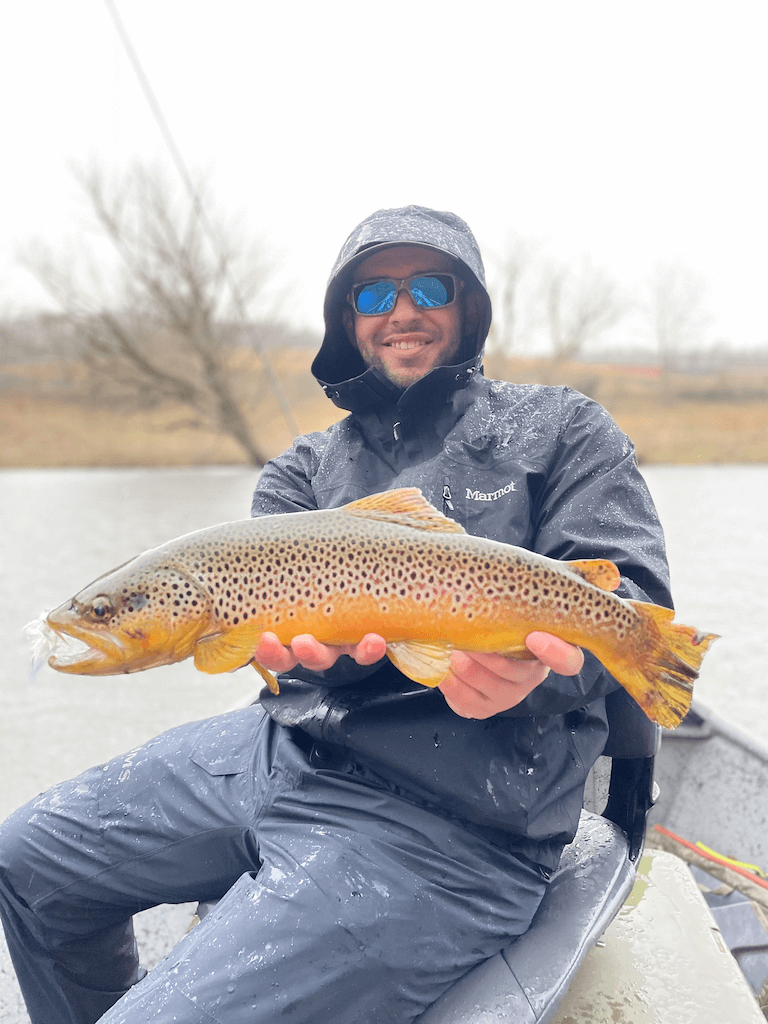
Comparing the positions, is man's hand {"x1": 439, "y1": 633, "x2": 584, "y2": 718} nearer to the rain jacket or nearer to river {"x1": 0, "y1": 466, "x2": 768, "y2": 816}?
the rain jacket

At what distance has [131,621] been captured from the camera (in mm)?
1627

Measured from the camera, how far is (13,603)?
316 inches

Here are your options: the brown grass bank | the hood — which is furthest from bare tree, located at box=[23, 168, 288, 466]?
the hood

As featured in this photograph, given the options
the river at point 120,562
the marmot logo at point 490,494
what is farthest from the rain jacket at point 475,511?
the river at point 120,562

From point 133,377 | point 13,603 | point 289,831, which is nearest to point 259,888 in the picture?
point 289,831

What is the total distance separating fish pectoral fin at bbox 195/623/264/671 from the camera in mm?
1639

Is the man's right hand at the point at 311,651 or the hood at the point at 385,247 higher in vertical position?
the hood at the point at 385,247

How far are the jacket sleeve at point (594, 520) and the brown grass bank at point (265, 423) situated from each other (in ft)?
65.3

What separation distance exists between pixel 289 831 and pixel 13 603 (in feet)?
23.8

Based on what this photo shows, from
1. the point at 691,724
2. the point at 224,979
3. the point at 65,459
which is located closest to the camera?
the point at 224,979

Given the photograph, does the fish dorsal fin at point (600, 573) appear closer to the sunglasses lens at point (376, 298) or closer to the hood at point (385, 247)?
the hood at point (385, 247)

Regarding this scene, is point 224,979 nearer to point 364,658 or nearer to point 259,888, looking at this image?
point 259,888

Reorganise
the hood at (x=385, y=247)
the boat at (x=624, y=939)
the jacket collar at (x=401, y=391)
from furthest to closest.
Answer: the hood at (x=385, y=247) → the jacket collar at (x=401, y=391) → the boat at (x=624, y=939)

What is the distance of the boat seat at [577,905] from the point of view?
161 centimetres
